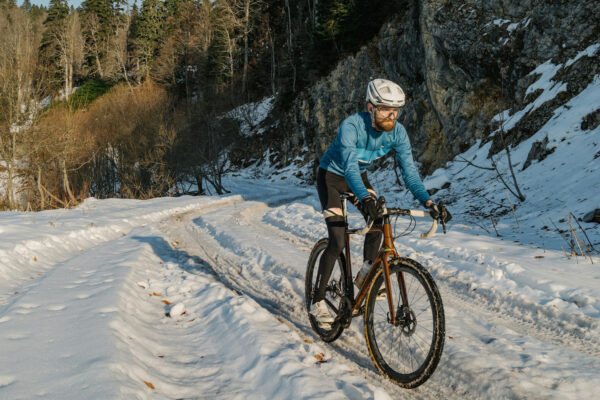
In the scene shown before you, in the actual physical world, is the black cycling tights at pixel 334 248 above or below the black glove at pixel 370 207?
below

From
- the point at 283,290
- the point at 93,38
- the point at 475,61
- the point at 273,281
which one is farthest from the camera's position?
the point at 93,38

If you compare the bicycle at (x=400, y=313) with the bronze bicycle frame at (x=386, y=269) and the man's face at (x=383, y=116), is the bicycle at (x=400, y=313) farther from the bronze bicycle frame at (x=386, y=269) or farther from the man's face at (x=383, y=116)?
the man's face at (x=383, y=116)

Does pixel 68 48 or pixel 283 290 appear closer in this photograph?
pixel 283 290

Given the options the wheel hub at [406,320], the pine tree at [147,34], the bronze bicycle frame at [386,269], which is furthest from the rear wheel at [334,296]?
the pine tree at [147,34]

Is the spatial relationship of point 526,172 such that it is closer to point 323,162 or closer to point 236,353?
point 323,162

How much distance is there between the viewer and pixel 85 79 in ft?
175

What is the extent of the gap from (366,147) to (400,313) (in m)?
1.63

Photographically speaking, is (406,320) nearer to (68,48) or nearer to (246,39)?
(246,39)

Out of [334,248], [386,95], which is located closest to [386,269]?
[334,248]

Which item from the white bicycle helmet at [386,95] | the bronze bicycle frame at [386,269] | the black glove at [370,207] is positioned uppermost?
the white bicycle helmet at [386,95]

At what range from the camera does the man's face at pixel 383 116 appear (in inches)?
139

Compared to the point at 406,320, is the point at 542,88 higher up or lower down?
higher up

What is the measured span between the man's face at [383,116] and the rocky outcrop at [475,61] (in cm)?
972

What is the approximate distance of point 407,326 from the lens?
3115 millimetres
